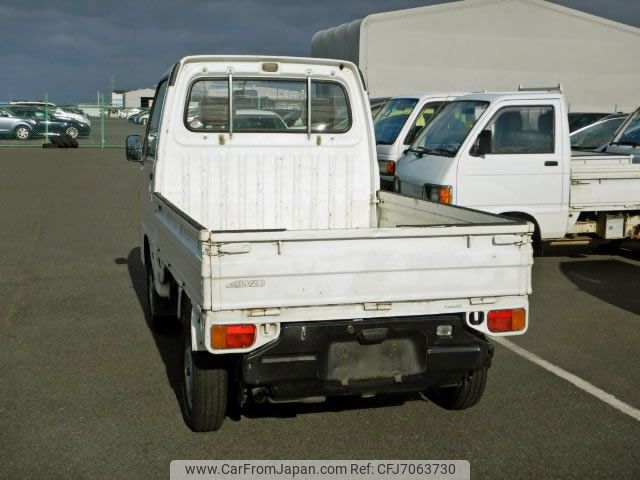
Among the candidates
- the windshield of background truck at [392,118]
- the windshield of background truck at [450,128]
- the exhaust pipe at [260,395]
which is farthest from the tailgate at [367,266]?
the windshield of background truck at [392,118]

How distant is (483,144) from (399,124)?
14.1 ft

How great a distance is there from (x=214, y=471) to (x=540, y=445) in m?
1.80

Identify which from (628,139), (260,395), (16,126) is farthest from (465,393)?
(16,126)

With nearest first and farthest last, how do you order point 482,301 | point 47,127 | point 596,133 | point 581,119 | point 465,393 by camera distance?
point 482,301
point 465,393
point 596,133
point 581,119
point 47,127

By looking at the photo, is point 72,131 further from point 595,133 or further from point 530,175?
point 530,175

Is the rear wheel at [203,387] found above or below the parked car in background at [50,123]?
below

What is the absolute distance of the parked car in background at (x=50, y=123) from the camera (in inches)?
1356

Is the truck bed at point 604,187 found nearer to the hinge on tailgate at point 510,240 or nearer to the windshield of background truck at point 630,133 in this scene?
the windshield of background truck at point 630,133

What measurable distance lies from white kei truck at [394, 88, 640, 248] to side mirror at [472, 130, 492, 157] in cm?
1

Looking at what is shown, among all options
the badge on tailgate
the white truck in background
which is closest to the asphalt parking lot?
the badge on tailgate

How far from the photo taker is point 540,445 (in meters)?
4.79

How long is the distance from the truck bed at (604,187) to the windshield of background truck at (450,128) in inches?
50.5

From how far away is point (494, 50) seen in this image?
26.3m

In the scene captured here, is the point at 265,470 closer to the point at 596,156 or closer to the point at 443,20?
the point at 596,156
